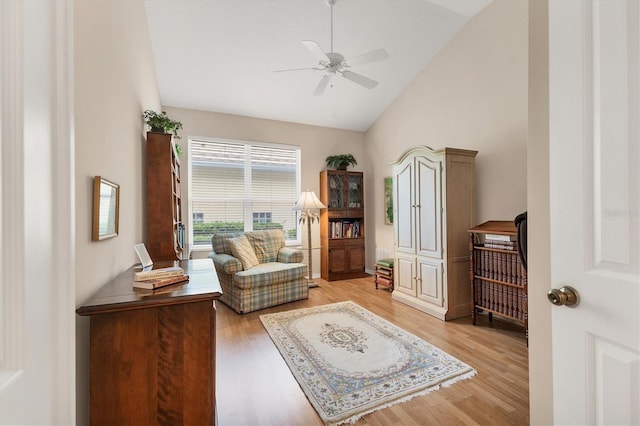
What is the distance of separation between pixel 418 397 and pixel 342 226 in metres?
3.41

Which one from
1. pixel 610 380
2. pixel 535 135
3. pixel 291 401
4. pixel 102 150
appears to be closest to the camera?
pixel 610 380

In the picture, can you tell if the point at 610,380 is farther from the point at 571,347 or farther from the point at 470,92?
the point at 470,92

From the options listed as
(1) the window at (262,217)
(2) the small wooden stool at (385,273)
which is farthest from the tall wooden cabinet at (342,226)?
(1) the window at (262,217)

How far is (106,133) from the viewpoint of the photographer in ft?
5.19

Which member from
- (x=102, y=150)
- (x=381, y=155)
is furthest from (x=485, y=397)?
(x=381, y=155)

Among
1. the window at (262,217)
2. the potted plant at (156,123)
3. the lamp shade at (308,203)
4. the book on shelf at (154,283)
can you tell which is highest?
the potted plant at (156,123)

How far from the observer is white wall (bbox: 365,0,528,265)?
9.68 ft

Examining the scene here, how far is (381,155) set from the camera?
5145 millimetres

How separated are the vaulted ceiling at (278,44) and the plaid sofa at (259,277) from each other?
211cm

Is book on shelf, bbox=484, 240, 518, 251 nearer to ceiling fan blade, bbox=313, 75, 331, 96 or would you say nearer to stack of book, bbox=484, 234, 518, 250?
stack of book, bbox=484, 234, 518, 250

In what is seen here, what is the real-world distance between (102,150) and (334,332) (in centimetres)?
236

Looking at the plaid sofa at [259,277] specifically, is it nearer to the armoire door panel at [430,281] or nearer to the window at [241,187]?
the window at [241,187]

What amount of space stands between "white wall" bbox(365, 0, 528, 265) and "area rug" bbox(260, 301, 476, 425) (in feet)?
5.83

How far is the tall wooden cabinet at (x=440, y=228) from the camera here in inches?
125
